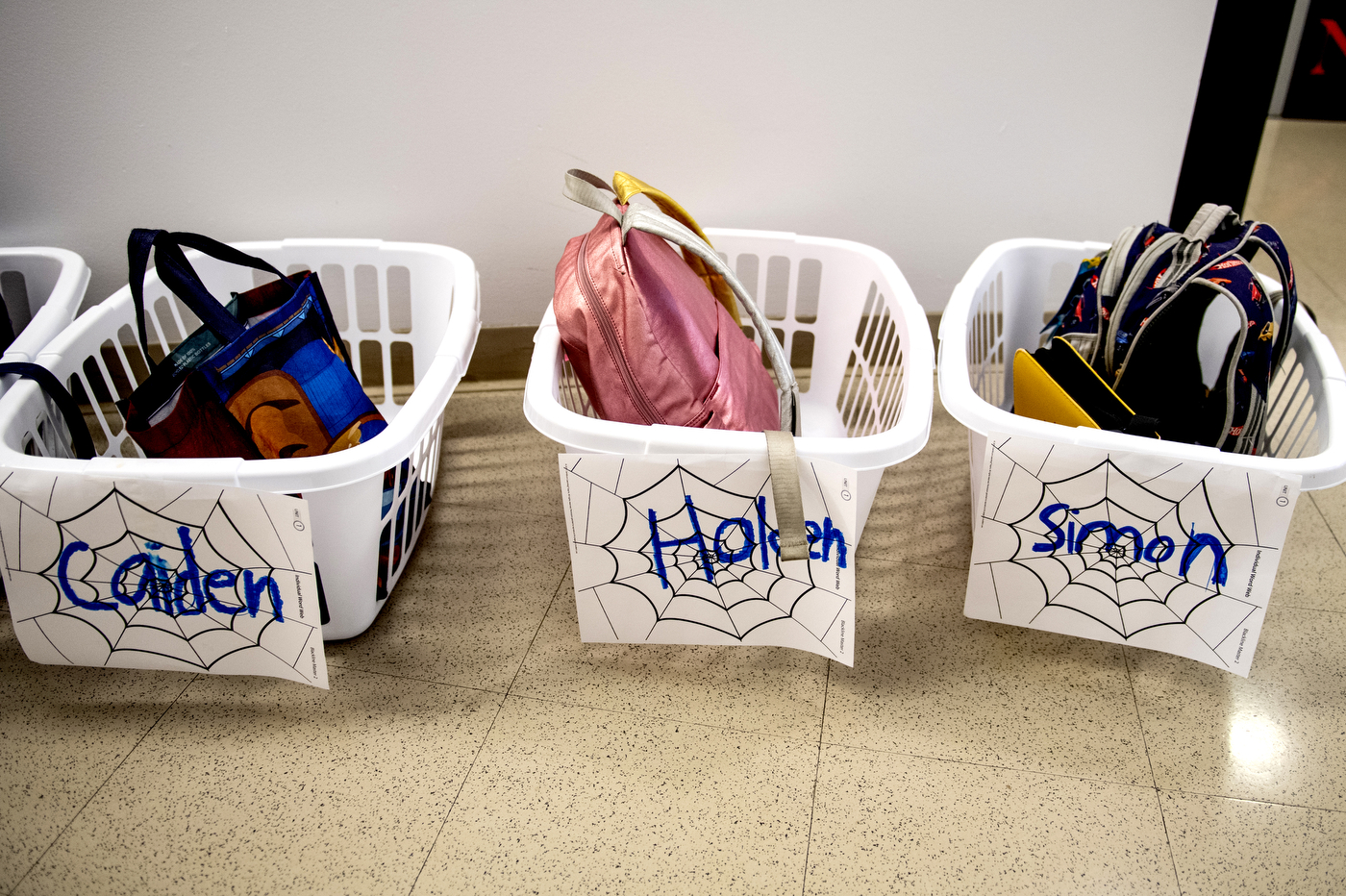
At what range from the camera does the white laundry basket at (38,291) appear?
1.00 metres

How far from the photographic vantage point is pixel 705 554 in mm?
855

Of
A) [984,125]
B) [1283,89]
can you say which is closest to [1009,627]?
[984,125]

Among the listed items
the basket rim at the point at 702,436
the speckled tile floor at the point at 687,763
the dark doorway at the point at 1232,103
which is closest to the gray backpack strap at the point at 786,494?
the basket rim at the point at 702,436

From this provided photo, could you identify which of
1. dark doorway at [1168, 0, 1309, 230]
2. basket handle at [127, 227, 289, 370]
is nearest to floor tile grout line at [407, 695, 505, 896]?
basket handle at [127, 227, 289, 370]

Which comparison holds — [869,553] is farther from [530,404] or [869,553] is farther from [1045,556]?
[530,404]

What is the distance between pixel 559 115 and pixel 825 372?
1.88ft

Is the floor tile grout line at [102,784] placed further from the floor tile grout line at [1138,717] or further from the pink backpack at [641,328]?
the floor tile grout line at [1138,717]

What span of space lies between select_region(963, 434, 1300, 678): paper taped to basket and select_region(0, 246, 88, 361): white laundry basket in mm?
1090

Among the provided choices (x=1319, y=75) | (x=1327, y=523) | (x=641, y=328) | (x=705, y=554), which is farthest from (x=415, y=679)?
(x=1319, y=75)

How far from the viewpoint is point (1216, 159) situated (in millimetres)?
1389

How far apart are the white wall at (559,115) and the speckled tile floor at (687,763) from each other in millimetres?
652

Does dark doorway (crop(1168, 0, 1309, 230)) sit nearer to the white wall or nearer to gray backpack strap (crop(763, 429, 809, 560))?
the white wall

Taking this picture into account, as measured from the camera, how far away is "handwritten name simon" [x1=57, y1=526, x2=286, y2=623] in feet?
2.67

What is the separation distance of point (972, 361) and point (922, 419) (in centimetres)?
41
